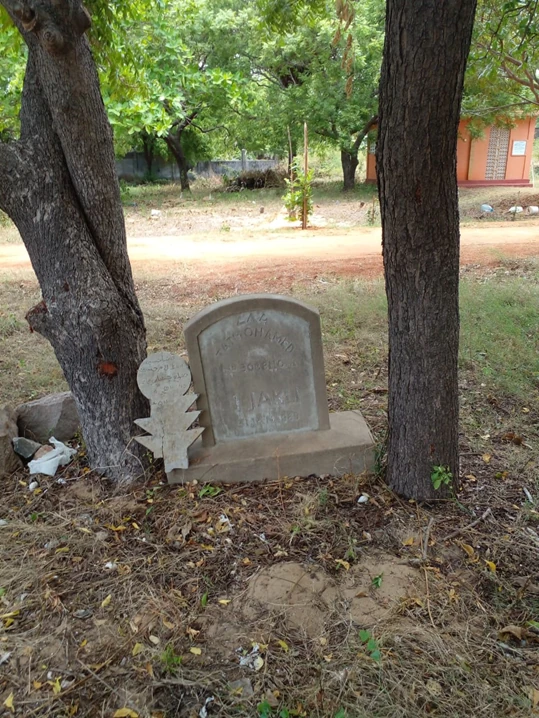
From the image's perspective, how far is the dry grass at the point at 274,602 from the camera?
1.92 metres

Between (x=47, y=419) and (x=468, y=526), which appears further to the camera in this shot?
(x=47, y=419)

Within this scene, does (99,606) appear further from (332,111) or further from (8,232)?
(332,111)

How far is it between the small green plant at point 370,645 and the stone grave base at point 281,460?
3.68ft

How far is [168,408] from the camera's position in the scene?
3.03 m

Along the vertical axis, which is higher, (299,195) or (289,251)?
(299,195)

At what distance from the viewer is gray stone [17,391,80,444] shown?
12.1 ft

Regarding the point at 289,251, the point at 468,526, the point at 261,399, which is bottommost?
the point at 289,251

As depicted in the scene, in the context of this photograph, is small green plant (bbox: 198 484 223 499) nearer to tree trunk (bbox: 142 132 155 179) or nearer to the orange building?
the orange building

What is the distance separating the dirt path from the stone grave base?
546 cm

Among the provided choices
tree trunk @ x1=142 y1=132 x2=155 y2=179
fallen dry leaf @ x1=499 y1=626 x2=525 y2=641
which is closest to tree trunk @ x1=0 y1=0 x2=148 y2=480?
fallen dry leaf @ x1=499 y1=626 x2=525 y2=641

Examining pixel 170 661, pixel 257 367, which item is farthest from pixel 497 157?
pixel 170 661

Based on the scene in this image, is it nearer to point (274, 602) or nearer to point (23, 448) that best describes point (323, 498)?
point (274, 602)

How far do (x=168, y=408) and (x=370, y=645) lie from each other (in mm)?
1570

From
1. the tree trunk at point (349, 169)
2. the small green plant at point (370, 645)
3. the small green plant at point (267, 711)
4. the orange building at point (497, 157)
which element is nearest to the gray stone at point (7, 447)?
the small green plant at point (267, 711)
